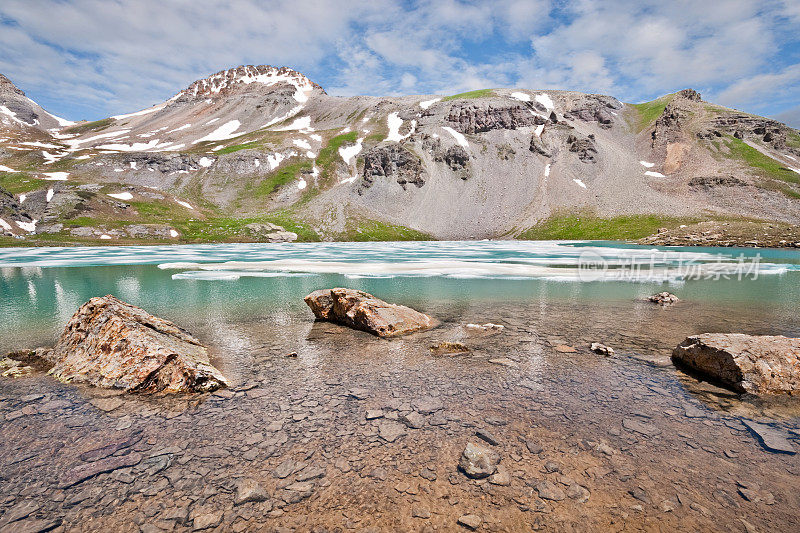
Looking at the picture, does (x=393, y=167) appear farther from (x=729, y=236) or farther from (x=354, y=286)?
(x=354, y=286)

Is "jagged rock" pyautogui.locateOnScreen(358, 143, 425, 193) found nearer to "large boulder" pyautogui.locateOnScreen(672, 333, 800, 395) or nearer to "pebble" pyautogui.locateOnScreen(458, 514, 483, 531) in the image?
"large boulder" pyautogui.locateOnScreen(672, 333, 800, 395)

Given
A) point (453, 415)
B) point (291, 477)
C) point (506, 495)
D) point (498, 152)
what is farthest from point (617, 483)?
point (498, 152)

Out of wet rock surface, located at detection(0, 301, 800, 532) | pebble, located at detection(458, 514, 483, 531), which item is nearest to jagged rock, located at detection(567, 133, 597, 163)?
wet rock surface, located at detection(0, 301, 800, 532)

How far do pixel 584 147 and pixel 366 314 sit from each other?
192 meters

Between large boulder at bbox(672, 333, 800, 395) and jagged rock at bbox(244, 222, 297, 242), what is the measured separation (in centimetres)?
13412

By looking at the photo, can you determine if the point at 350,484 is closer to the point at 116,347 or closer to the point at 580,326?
the point at 116,347

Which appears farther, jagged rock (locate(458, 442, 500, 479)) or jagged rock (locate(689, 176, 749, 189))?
jagged rock (locate(689, 176, 749, 189))

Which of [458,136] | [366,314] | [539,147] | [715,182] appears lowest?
[366,314]

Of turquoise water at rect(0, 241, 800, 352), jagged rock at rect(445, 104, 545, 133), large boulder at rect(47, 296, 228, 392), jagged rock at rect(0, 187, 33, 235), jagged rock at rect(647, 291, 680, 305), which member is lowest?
turquoise water at rect(0, 241, 800, 352)

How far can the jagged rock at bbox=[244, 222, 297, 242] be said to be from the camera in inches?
5212

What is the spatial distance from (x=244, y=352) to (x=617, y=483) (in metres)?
12.0

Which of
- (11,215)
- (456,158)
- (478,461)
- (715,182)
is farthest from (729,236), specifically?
(11,215)

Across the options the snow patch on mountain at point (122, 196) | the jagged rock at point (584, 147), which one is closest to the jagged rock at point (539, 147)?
the jagged rock at point (584, 147)

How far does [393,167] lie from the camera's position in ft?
570
